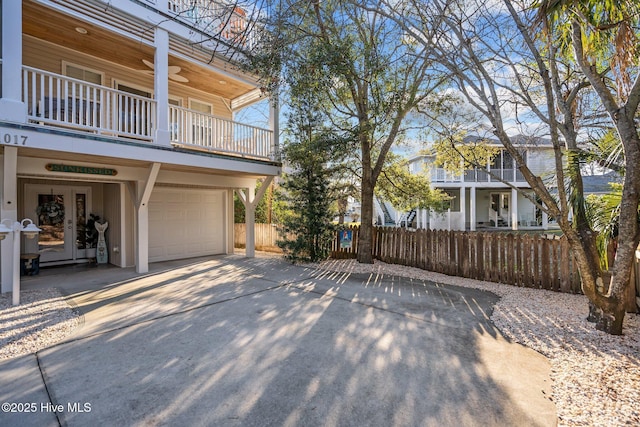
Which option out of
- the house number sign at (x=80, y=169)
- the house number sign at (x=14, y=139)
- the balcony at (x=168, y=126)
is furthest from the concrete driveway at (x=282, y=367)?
the balcony at (x=168, y=126)

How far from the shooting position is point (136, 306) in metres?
5.08

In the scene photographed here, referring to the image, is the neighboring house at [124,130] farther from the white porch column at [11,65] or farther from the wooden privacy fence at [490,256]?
the wooden privacy fence at [490,256]

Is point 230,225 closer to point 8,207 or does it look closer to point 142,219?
point 142,219

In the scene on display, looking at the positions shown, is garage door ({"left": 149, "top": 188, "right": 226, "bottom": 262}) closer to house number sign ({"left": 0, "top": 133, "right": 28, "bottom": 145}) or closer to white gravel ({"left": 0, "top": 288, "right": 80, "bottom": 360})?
white gravel ({"left": 0, "top": 288, "right": 80, "bottom": 360})

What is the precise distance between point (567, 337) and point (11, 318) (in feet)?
24.6

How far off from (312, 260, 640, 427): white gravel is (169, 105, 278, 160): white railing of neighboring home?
715 centimetres

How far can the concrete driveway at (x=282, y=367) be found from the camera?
244 cm

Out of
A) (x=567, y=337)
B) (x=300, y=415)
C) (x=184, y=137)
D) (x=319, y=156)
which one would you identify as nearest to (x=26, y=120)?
(x=184, y=137)

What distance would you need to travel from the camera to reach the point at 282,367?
3135 millimetres

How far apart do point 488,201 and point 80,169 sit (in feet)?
73.2

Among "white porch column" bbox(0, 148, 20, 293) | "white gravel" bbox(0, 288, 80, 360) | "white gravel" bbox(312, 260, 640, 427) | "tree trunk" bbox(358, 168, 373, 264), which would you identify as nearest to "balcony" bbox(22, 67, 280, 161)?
"white porch column" bbox(0, 148, 20, 293)

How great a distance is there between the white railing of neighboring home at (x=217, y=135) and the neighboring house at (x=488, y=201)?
434 inches

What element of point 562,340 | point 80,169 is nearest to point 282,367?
point 562,340

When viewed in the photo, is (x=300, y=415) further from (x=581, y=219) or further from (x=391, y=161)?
(x=391, y=161)
